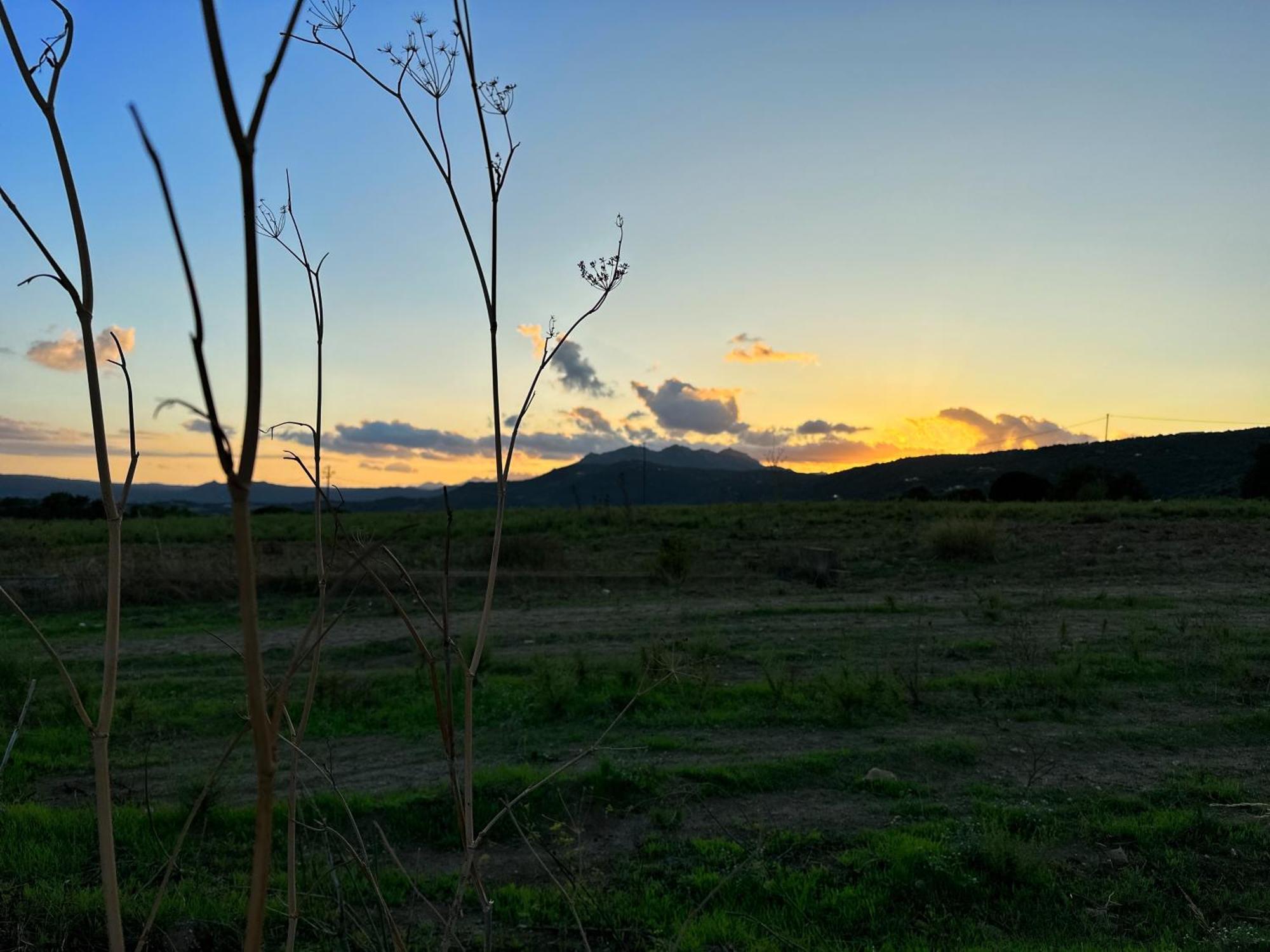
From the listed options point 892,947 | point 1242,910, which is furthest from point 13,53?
point 1242,910

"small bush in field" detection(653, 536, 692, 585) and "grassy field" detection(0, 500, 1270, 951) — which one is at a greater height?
"small bush in field" detection(653, 536, 692, 585)

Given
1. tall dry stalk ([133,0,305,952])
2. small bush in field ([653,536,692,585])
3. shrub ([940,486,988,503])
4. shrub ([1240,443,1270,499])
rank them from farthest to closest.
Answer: shrub ([1240,443,1270,499])
shrub ([940,486,988,503])
small bush in field ([653,536,692,585])
tall dry stalk ([133,0,305,952])

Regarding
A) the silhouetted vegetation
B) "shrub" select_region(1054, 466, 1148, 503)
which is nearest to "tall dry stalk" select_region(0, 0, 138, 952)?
"shrub" select_region(1054, 466, 1148, 503)

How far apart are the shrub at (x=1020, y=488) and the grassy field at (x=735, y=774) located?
88.8 ft

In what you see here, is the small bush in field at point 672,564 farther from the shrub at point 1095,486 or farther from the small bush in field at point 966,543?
the shrub at point 1095,486

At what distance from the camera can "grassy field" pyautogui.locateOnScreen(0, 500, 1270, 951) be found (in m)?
3.73

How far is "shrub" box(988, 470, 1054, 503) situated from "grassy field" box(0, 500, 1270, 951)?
27060 millimetres

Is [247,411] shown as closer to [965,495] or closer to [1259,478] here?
[965,495]

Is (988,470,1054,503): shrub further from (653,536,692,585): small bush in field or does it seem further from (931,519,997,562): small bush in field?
(653,536,692,585): small bush in field

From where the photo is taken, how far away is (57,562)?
1828 centimetres

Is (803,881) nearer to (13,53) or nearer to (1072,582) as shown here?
(13,53)

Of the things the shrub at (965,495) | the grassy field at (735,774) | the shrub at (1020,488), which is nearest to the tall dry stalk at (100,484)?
the grassy field at (735,774)

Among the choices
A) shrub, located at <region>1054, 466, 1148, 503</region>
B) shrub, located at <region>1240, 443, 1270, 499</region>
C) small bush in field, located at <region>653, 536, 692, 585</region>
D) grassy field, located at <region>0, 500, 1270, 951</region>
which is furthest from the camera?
shrub, located at <region>1240, 443, 1270, 499</region>

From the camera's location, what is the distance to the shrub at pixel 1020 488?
132 feet
